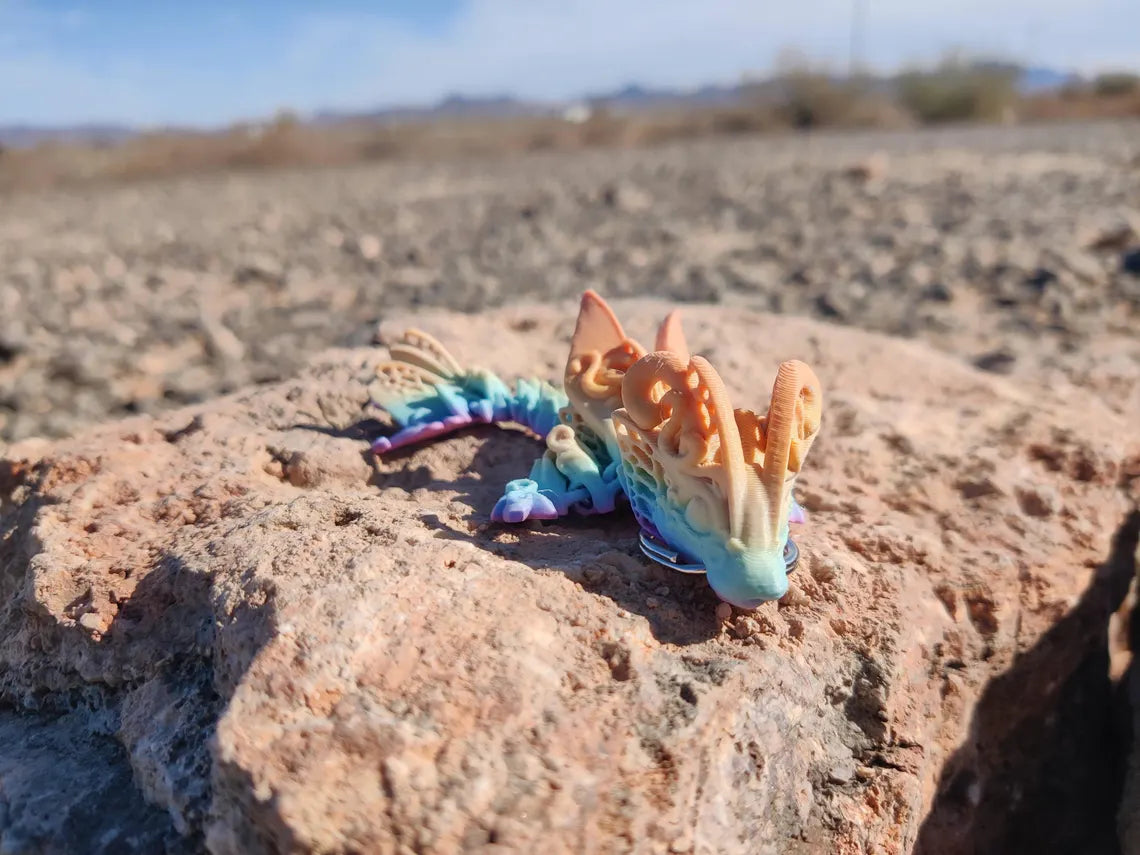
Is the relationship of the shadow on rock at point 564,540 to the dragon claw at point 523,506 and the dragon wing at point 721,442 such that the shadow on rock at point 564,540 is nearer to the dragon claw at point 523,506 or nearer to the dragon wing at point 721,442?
the dragon claw at point 523,506

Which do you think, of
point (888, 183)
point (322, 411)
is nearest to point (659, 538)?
point (322, 411)

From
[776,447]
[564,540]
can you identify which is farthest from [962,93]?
[776,447]

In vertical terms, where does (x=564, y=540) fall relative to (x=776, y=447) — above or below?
below

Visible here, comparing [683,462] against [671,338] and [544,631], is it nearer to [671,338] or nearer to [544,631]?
[544,631]

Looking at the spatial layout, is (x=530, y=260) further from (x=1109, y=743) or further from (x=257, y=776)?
(x=257, y=776)

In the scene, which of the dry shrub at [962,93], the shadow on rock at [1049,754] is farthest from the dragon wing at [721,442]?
the dry shrub at [962,93]

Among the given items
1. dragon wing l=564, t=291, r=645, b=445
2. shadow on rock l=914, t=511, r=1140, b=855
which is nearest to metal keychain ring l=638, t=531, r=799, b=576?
dragon wing l=564, t=291, r=645, b=445
